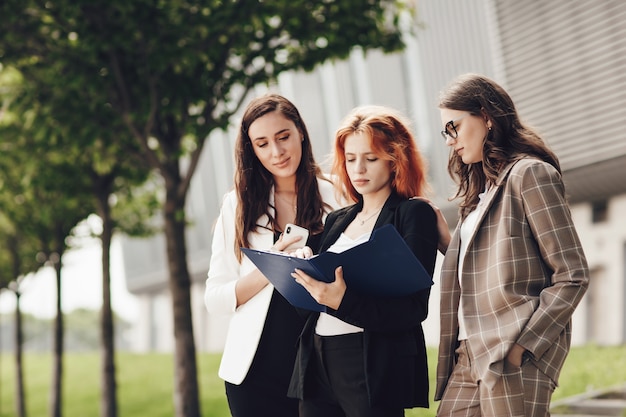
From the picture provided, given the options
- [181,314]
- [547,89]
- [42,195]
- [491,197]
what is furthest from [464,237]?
[547,89]

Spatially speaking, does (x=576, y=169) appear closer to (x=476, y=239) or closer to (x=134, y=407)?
(x=134, y=407)

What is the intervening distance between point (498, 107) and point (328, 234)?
0.76m

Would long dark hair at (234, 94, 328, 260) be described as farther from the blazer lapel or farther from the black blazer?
the blazer lapel

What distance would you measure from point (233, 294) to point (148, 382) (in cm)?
1608

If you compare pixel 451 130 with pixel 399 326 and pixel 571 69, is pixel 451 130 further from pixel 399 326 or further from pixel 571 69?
pixel 571 69

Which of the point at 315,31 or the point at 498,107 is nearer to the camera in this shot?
the point at 498,107

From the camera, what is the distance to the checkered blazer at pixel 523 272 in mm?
2629

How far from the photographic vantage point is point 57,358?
14.1 m

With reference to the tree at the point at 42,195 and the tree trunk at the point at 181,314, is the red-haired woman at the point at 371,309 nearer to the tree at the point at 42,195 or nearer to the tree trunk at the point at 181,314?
the tree trunk at the point at 181,314

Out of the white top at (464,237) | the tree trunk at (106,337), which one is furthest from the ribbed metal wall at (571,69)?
the white top at (464,237)

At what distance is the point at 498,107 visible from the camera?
285 cm

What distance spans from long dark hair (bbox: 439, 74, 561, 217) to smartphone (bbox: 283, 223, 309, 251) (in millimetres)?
710

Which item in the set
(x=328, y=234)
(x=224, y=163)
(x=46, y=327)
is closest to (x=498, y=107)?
(x=328, y=234)

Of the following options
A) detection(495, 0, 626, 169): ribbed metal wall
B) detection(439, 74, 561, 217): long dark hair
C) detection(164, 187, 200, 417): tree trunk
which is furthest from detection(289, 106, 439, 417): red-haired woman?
detection(495, 0, 626, 169): ribbed metal wall
